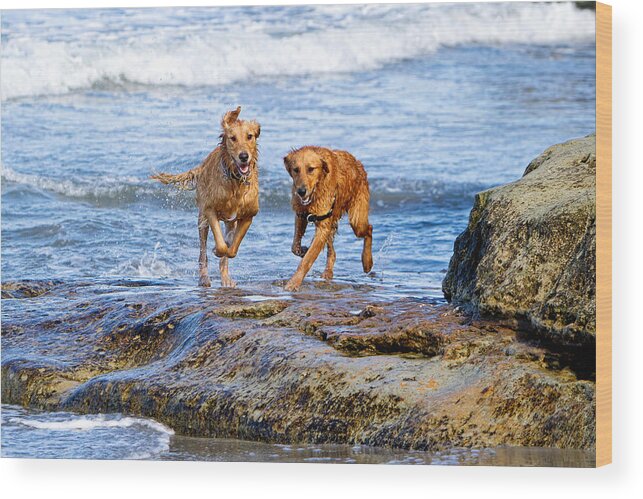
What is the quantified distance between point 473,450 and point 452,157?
380 centimetres

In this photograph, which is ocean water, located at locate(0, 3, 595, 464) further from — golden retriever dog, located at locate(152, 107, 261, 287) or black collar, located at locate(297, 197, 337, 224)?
black collar, located at locate(297, 197, 337, 224)

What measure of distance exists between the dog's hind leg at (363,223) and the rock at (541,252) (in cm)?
148

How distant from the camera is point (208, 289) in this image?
32.2 feet

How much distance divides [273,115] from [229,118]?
923 millimetres

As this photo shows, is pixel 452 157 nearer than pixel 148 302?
No

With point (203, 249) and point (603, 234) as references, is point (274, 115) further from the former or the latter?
point (603, 234)

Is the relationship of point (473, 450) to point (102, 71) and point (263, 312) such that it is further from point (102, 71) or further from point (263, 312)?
point (102, 71)

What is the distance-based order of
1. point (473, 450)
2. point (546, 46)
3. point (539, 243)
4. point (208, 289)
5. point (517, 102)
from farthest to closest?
point (517, 102)
point (208, 289)
point (546, 46)
point (539, 243)
point (473, 450)

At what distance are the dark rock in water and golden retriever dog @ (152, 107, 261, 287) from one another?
0.66 metres

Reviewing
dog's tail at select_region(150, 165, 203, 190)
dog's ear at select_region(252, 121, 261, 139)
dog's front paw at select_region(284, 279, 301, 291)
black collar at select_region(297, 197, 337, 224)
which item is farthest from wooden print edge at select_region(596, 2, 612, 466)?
dog's tail at select_region(150, 165, 203, 190)

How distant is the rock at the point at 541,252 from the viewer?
8109 mm

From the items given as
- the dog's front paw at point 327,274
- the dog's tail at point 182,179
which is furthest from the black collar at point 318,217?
the dog's tail at point 182,179

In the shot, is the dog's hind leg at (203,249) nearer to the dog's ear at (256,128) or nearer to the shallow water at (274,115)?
the shallow water at (274,115)


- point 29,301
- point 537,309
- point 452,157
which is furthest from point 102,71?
point 537,309
